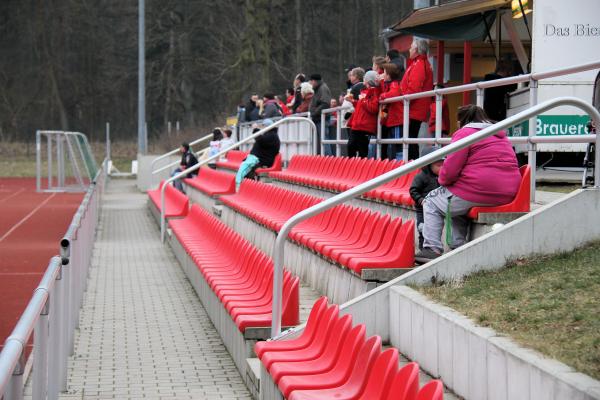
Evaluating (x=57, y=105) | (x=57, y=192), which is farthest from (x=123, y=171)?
(x=57, y=105)

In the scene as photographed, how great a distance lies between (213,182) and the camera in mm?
22391

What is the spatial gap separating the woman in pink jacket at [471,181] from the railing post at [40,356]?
116 inches

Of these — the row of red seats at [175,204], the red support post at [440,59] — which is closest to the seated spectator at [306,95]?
the row of red seats at [175,204]

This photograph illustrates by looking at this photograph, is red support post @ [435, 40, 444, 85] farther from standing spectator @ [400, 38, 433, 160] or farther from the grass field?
the grass field

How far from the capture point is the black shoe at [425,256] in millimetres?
7820

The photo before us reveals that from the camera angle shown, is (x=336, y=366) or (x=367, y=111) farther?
(x=367, y=111)

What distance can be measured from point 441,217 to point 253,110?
19.1 m

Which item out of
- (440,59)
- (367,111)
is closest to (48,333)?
(367,111)

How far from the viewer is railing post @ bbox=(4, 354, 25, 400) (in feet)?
12.8

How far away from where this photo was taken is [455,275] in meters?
7.28

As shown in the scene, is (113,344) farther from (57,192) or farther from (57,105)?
(57,105)

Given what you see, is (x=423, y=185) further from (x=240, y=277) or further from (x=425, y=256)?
(x=240, y=277)

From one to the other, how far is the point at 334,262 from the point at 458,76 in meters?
9.70

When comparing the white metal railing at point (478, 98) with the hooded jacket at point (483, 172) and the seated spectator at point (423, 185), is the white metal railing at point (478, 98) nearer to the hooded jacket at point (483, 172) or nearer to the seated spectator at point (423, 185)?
the hooded jacket at point (483, 172)
